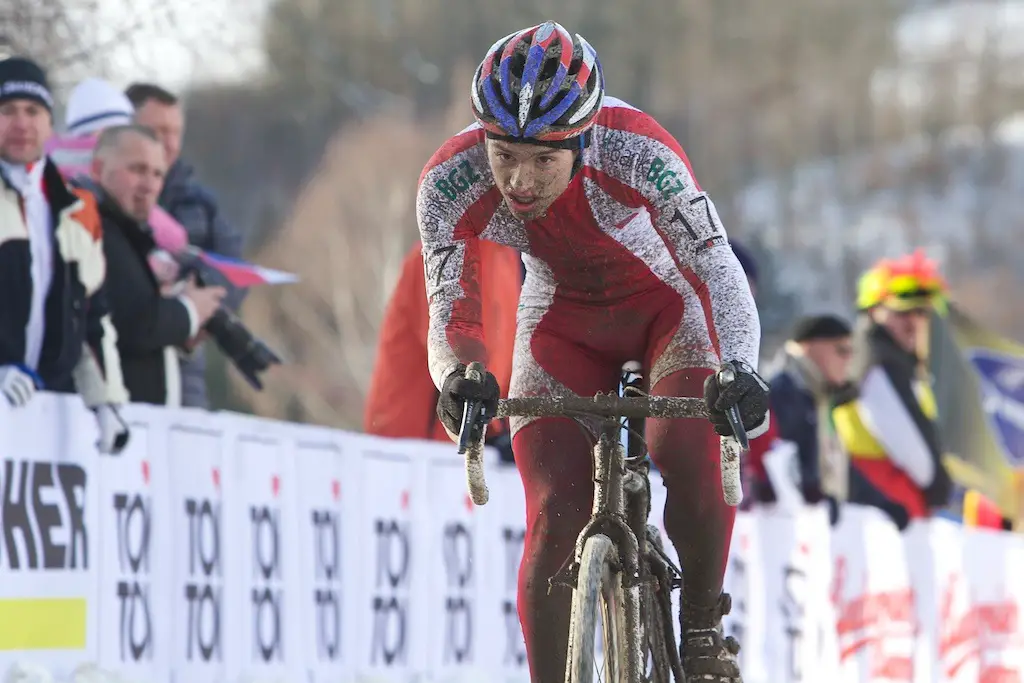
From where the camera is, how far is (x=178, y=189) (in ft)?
31.3

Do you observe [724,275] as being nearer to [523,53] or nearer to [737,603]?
[523,53]

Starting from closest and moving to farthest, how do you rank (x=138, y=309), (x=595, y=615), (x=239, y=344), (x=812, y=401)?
(x=595, y=615) → (x=138, y=309) → (x=239, y=344) → (x=812, y=401)

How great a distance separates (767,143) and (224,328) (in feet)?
90.6

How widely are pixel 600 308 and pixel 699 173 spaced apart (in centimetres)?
2694

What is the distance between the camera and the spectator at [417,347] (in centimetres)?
891

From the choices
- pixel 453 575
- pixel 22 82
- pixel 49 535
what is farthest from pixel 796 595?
pixel 22 82

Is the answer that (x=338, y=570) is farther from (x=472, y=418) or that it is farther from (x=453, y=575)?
(x=472, y=418)

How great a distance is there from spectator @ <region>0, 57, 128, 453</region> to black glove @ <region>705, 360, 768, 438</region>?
3.35m

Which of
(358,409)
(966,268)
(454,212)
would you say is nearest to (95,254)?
(454,212)

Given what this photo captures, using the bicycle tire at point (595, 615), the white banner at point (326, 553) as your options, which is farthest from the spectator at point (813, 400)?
the bicycle tire at point (595, 615)

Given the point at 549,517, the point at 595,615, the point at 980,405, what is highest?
the point at 980,405

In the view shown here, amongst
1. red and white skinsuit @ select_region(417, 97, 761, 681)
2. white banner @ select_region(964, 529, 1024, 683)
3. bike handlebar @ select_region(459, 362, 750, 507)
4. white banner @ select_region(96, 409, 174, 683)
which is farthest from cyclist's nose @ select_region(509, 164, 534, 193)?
white banner @ select_region(964, 529, 1024, 683)

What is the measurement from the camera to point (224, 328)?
9.01m

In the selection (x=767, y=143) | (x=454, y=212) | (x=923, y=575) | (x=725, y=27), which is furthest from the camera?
(x=767, y=143)
